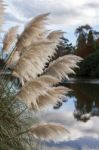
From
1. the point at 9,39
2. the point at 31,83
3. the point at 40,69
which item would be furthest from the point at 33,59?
the point at 9,39

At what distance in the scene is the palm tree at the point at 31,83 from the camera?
547cm

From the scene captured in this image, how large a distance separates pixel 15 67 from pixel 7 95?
411 mm

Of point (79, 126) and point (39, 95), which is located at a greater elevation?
point (39, 95)

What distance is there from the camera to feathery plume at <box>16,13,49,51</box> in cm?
581

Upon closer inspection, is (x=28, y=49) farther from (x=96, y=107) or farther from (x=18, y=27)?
(x=96, y=107)

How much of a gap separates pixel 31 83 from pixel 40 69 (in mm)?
366

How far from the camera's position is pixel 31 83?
546 centimetres

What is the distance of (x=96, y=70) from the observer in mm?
55969

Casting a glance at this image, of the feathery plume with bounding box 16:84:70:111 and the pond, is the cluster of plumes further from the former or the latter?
the pond

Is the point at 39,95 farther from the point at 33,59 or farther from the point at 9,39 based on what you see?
the point at 9,39

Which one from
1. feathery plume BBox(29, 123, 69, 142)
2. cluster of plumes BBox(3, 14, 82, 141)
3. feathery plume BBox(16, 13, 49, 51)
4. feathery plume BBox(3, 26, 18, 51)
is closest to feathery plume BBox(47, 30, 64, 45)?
cluster of plumes BBox(3, 14, 82, 141)

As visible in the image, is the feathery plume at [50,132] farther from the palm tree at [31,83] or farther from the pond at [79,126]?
the pond at [79,126]

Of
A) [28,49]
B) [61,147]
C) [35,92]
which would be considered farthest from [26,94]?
[61,147]

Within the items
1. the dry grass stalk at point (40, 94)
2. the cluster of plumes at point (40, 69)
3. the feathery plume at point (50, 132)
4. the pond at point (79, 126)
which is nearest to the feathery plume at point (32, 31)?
the cluster of plumes at point (40, 69)
